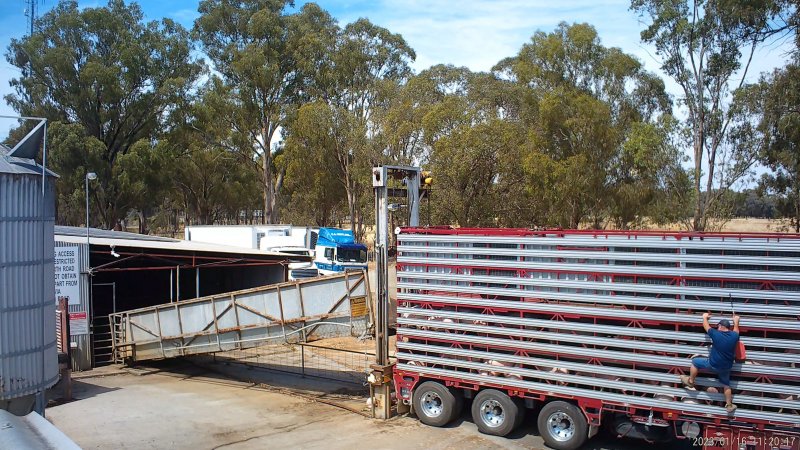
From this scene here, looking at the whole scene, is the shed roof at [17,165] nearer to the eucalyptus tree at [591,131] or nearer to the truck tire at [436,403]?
the truck tire at [436,403]

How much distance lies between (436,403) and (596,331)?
3.59 meters

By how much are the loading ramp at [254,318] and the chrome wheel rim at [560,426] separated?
14.7 feet

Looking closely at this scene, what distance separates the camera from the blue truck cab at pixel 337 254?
3431 cm

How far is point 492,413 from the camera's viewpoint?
11609 mm

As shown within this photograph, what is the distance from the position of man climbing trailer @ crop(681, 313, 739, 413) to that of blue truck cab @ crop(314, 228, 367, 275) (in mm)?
25212

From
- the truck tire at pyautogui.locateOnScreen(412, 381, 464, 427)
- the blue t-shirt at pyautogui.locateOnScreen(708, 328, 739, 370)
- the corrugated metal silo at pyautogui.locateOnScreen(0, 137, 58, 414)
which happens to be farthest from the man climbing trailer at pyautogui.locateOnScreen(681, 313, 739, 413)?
the corrugated metal silo at pyautogui.locateOnScreen(0, 137, 58, 414)

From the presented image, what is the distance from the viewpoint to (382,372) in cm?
1295

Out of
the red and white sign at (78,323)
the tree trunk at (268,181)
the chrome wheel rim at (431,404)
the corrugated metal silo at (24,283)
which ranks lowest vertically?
the chrome wheel rim at (431,404)

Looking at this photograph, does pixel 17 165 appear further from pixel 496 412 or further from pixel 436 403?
pixel 496 412

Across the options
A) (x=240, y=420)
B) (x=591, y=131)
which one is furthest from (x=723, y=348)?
(x=591, y=131)

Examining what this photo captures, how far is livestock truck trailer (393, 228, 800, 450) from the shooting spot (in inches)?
359

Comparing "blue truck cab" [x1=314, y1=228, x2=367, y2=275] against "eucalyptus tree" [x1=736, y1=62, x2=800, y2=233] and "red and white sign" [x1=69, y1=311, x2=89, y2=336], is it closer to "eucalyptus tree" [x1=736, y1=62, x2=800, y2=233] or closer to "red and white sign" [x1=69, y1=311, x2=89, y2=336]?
"red and white sign" [x1=69, y1=311, x2=89, y2=336]

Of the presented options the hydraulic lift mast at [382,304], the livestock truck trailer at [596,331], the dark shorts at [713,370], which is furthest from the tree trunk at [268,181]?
the dark shorts at [713,370]

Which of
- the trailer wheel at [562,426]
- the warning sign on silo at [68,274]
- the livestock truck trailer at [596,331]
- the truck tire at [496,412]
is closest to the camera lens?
the livestock truck trailer at [596,331]
